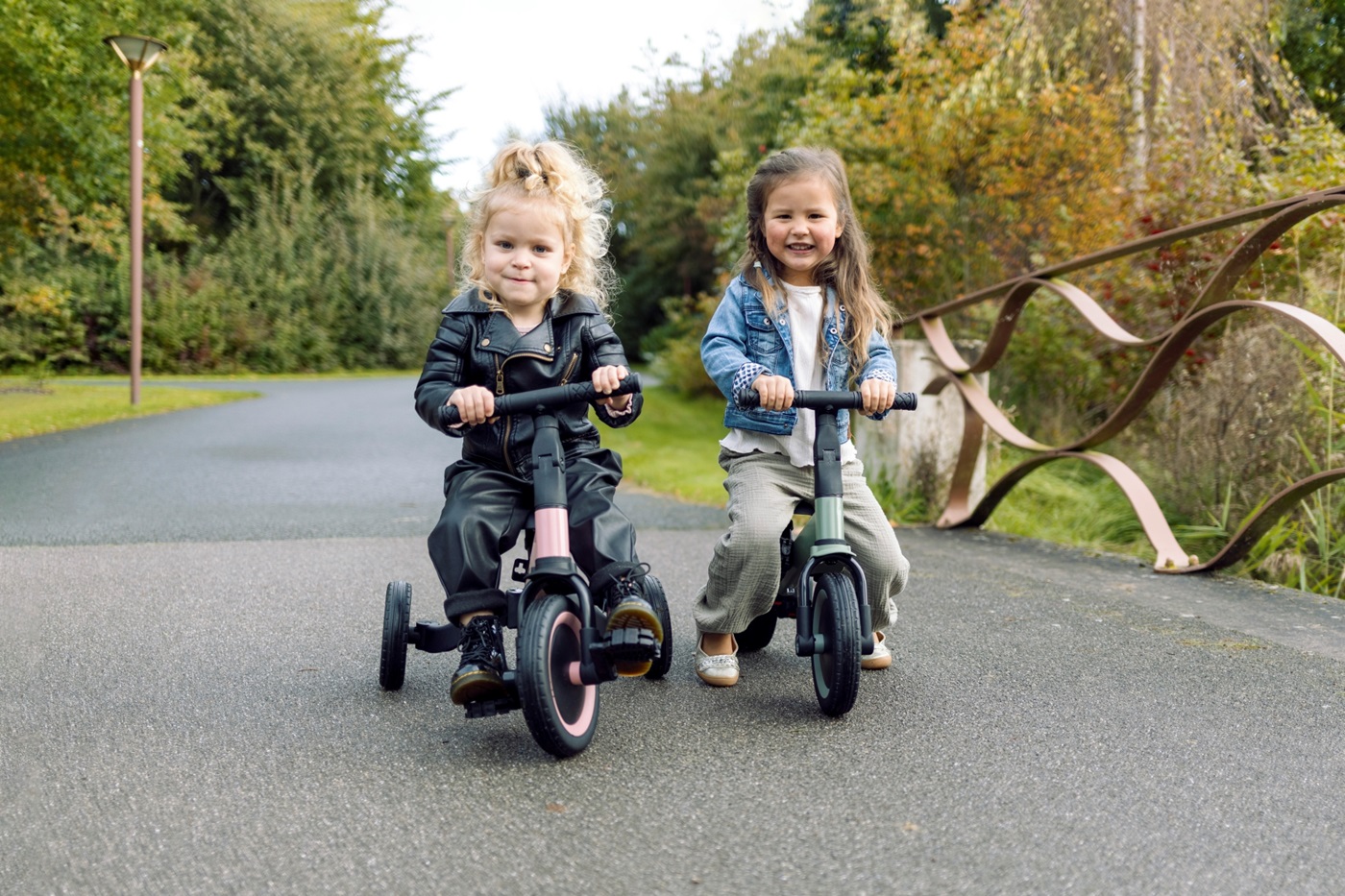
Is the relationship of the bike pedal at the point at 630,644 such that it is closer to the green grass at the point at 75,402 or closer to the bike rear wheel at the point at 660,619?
the bike rear wheel at the point at 660,619

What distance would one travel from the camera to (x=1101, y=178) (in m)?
10.7

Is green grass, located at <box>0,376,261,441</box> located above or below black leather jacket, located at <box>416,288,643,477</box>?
below

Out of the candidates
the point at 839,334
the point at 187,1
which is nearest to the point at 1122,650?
the point at 839,334

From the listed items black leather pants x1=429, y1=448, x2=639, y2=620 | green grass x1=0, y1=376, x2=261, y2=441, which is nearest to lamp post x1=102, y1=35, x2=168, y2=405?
green grass x1=0, y1=376, x2=261, y2=441

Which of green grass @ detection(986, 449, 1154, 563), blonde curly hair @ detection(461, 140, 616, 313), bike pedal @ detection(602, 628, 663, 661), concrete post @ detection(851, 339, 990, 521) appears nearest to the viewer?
bike pedal @ detection(602, 628, 663, 661)

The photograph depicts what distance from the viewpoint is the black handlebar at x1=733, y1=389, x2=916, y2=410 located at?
9.60ft

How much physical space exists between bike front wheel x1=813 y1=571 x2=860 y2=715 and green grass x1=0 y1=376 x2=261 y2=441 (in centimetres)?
930

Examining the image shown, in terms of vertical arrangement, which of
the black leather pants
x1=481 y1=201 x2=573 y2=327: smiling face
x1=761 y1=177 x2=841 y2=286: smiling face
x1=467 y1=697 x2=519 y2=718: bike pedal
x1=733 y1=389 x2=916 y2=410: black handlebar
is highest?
x1=761 y1=177 x2=841 y2=286: smiling face

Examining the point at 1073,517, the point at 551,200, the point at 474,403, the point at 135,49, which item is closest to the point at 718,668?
the point at 474,403

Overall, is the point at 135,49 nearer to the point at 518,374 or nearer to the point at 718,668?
the point at 518,374

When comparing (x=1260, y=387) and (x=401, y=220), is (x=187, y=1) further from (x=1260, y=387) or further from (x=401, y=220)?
(x=401, y=220)

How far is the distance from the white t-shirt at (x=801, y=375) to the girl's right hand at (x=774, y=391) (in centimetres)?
46

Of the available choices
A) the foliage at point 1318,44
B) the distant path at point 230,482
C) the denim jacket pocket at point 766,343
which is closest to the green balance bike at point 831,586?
the denim jacket pocket at point 766,343

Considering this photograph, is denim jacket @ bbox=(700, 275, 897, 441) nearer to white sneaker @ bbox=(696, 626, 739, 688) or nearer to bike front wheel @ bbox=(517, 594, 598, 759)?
white sneaker @ bbox=(696, 626, 739, 688)
